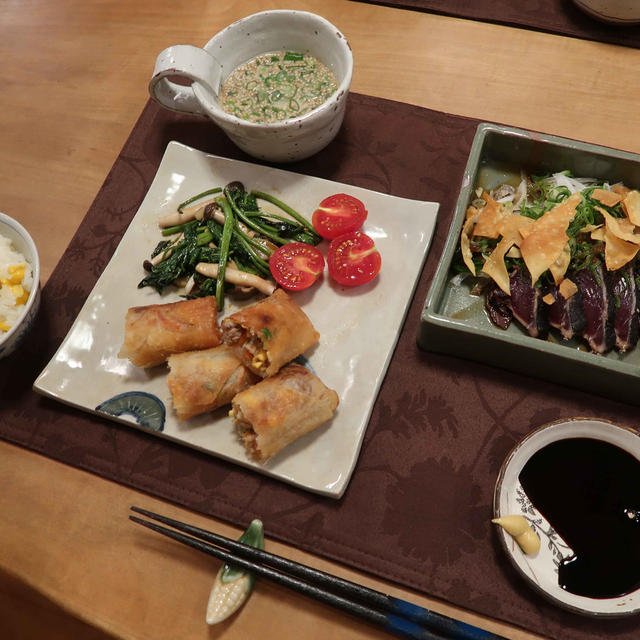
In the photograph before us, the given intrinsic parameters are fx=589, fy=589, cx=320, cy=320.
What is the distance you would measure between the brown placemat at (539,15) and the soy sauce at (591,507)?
6.01 feet

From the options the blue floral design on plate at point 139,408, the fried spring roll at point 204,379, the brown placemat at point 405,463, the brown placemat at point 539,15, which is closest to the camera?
the brown placemat at point 405,463

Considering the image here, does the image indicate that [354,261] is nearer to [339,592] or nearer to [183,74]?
[183,74]

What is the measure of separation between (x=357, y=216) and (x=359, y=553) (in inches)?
44.2

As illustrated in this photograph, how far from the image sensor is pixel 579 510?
1656 millimetres

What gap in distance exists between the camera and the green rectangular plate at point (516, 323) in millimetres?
1759

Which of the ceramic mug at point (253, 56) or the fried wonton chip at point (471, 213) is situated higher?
the ceramic mug at point (253, 56)

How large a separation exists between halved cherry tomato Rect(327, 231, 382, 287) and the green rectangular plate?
26 centimetres

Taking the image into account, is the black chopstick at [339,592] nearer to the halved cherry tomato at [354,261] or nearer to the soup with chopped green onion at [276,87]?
the halved cherry tomato at [354,261]

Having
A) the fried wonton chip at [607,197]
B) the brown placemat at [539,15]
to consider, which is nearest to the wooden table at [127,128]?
the brown placemat at [539,15]

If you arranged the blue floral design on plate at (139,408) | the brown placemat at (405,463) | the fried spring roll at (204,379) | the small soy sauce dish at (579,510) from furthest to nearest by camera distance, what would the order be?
the blue floral design on plate at (139,408) < the fried spring roll at (204,379) < the brown placemat at (405,463) < the small soy sauce dish at (579,510)

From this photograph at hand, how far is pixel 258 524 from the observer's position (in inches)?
71.4

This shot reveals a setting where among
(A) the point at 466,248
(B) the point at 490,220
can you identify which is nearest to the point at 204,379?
(A) the point at 466,248

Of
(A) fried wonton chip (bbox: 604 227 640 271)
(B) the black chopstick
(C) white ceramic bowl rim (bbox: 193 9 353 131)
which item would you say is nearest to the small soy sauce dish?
(B) the black chopstick

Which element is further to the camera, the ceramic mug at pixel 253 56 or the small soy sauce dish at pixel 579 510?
the ceramic mug at pixel 253 56
